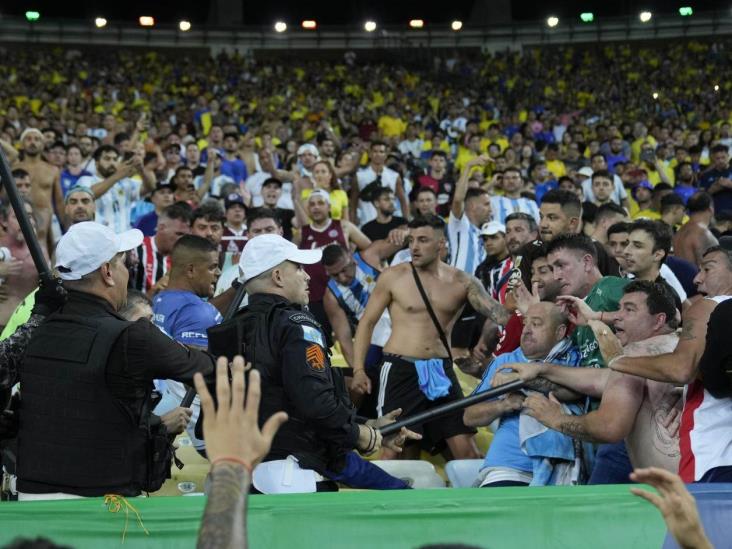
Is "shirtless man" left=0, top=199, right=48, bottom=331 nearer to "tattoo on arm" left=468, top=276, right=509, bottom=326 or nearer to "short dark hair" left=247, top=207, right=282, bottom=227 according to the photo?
"short dark hair" left=247, top=207, right=282, bottom=227

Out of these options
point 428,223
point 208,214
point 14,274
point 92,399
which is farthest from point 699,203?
point 92,399

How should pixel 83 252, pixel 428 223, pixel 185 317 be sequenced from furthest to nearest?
pixel 428 223 < pixel 185 317 < pixel 83 252

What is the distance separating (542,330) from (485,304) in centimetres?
194

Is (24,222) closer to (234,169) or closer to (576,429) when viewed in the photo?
(576,429)

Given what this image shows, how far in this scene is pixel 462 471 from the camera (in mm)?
6723

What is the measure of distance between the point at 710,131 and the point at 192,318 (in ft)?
57.0

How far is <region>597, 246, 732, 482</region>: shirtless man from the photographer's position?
4.75 meters

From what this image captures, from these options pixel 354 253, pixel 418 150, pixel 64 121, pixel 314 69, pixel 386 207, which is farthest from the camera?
pixel 314 69

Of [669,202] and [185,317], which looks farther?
[669,202]

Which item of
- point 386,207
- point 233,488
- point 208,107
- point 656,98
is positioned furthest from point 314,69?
point 233,488

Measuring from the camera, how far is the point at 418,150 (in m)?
21.6

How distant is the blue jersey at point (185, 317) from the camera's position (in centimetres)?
639

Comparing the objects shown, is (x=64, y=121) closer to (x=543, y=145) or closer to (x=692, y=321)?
(x=543, y=145)

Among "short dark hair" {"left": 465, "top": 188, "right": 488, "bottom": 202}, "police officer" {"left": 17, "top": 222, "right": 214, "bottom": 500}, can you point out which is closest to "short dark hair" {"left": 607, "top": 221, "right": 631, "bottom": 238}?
"short dark hair" {"left": 465, "top": 188, "right": 488, "bottom": 202}
